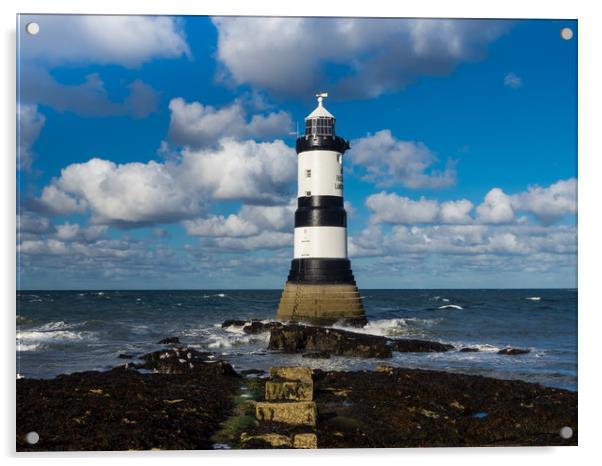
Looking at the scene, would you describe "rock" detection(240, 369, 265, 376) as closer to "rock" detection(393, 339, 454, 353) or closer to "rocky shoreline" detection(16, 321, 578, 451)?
"rocky shoreline" detection(16, 321, 578, 451)

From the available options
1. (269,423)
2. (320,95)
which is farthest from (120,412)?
(320,95)

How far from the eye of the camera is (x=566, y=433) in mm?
8922

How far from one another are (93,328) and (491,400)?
58.1 ft

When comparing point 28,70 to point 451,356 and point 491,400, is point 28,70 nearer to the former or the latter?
point 491,400

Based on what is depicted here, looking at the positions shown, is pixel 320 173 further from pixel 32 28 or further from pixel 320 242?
pixel 32 28

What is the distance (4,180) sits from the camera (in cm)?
862

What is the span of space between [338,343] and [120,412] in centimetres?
874

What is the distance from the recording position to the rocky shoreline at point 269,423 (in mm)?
8414

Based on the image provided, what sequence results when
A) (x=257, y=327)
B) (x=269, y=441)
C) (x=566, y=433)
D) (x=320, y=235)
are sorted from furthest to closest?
1. (x=257, y=327)
2. (x=320, y=235)
3. (x=566, y=433)
4. (x=269, y=441)

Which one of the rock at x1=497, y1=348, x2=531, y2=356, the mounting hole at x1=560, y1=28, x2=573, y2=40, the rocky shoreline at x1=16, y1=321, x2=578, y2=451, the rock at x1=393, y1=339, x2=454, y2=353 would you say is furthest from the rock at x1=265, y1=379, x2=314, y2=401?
the rock at x1=497, y1=348, x2=531, y2=356

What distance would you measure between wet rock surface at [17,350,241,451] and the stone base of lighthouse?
26.1ft

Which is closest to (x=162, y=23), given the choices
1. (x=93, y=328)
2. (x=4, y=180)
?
(x=4, y=180)

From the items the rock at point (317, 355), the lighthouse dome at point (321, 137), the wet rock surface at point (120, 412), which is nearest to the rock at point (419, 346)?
the rock at point (317, 355)

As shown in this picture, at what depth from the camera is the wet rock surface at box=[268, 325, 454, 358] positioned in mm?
16547
